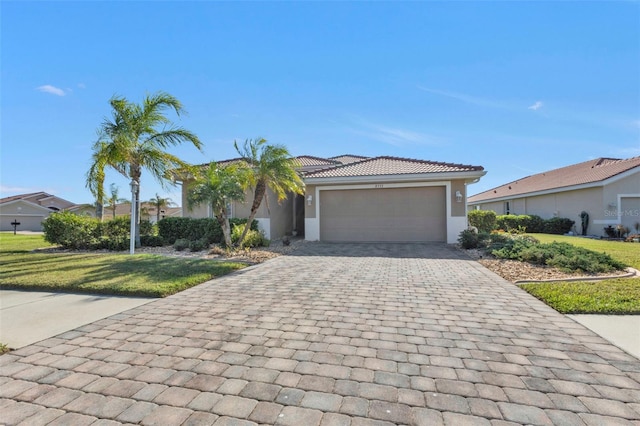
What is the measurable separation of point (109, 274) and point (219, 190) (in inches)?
177

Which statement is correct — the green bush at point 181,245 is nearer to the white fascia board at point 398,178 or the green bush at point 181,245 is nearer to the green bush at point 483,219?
the white fascia board at point 398,178

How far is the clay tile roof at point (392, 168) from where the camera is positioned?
45.1 ft

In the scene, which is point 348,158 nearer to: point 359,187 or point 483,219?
point 483,219

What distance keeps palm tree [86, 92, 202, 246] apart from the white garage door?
6.89 meters

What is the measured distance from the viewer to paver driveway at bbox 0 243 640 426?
2.30 meters

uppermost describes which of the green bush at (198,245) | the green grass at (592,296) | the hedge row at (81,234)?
the hedge row at (81,234)

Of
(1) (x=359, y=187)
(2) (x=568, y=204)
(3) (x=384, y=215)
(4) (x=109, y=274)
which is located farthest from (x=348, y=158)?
(4) (x=109, y=274)

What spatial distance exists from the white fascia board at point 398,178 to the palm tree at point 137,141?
563 centimetres

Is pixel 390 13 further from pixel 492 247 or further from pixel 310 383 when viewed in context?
pixel 310 383

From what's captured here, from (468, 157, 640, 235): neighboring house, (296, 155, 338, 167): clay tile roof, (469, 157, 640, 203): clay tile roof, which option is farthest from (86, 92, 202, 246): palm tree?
(469, 157, 640, 203): clay tile roof

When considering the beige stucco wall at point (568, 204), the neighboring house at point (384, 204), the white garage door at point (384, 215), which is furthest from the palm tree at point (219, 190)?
the beige stucco wall at point (568, 204)

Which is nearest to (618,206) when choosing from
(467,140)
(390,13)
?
(467,140)

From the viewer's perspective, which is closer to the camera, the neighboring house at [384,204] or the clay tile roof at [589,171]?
the neighboring house at [384,204]

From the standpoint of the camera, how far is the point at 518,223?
69.5 ft
